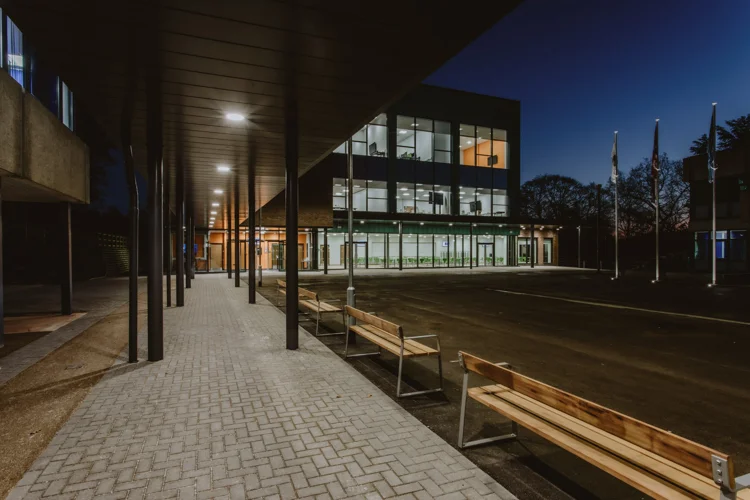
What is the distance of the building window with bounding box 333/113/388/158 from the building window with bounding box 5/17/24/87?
113ft

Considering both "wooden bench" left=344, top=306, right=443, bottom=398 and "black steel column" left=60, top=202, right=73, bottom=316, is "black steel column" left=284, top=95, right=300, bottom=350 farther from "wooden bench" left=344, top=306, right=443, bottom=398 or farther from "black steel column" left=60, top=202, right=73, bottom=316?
"black steel column" left=60, top=202, right=73, bottom=316

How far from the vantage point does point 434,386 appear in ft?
19.5

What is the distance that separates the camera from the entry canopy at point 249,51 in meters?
3.85

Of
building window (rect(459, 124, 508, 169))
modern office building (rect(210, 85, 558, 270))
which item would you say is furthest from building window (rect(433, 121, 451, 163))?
building window (rect(459, 124, 508, 169))

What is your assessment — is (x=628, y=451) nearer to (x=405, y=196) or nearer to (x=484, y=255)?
(x=405, y=196)

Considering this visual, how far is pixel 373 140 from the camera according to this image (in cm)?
4431

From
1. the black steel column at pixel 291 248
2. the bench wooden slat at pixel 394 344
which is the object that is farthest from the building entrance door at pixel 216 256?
the bench wooden slat at pixel 394 344

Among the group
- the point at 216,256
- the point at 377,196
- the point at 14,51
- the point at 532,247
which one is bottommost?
the point at 216,256

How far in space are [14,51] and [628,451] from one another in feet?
43.7

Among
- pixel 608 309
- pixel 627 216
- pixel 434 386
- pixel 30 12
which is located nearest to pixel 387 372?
pixel 434 386

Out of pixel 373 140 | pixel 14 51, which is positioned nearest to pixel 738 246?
pixel 373 140

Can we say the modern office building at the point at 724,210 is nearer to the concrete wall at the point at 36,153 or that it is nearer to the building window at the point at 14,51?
the concrete wall at the point at 36,153

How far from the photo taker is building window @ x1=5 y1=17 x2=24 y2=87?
8.97 metres

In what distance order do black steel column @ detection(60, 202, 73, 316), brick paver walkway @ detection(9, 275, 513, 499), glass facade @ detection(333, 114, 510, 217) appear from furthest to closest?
glass facade @ detection(333, 114, 510, 217), black steel column @ detection(60, 202, 73, 316), brick paver walkway @ detection(9, 275, 513, 499)
